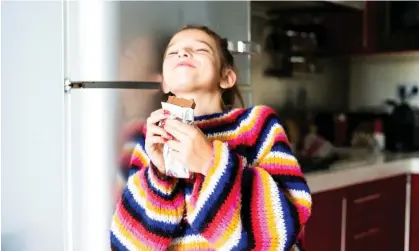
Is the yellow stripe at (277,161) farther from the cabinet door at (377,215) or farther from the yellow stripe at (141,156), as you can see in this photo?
the cabinet door at (377,215)

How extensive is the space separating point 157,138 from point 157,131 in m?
0.01

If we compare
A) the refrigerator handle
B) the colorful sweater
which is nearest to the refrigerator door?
the refrigerator handle

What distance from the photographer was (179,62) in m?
1.00

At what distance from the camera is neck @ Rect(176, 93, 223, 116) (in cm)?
103

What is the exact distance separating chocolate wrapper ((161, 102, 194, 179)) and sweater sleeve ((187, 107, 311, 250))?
4 cm

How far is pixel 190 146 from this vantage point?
88cm

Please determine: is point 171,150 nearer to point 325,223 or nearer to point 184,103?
point 184,103

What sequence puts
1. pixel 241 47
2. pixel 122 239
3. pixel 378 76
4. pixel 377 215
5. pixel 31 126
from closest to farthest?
pixel 122 239, pixel 31 126, pixel 241 47, pixel 377 215, pixel 378 76

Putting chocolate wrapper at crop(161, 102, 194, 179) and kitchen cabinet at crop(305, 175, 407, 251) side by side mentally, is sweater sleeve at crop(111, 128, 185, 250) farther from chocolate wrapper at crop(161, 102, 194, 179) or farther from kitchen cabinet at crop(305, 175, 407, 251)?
kitchen cabinet at crop(305, 175, 407, 251)

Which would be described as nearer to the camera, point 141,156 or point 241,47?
point 141,156

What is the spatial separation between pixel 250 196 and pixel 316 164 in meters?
1.13

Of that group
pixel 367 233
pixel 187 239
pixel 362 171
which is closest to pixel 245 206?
pixel 187 239

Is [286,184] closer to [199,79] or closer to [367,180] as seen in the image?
[199,79]

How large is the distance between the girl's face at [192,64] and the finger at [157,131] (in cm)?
11
